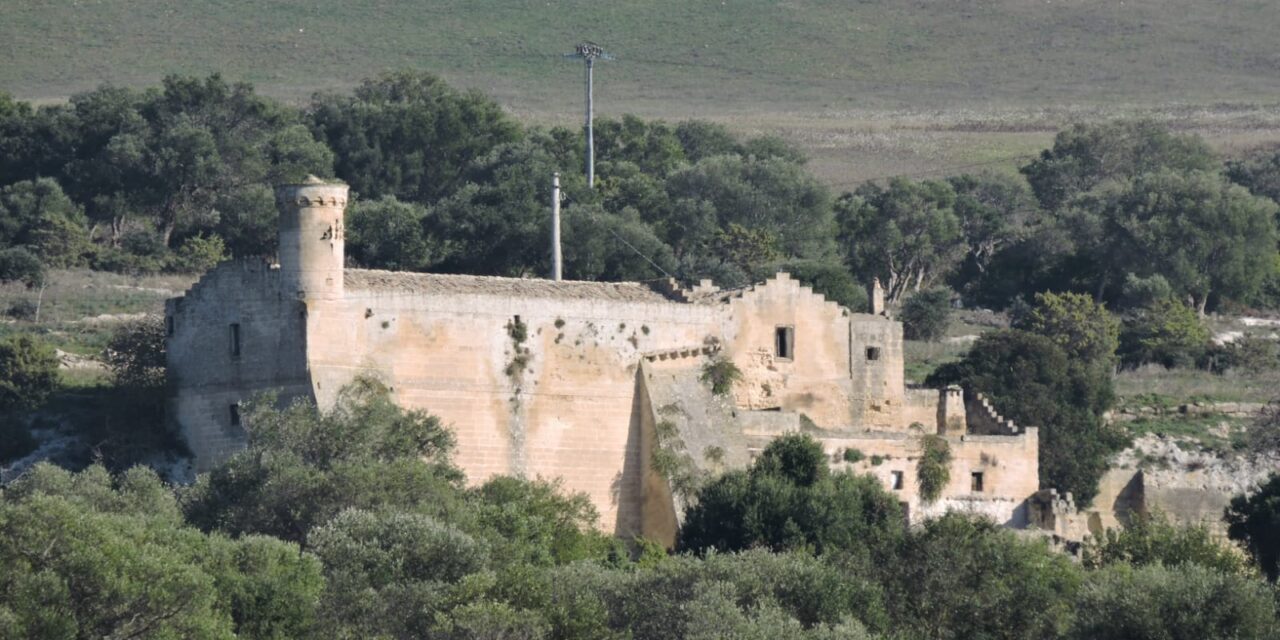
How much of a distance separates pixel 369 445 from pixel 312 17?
88.8m

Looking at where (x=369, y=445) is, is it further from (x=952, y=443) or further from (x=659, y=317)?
(x=952, y=443)

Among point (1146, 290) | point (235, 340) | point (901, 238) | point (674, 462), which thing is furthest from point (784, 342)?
point (901, 238)

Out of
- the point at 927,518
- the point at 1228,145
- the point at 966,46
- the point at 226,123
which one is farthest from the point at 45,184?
the point at 966,46

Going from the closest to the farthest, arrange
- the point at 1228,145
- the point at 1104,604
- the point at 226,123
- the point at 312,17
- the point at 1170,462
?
the point at 1104,604 → the point at 1170,462 → the point at 226,123 → the point at 1228,145 → the point at 312,17

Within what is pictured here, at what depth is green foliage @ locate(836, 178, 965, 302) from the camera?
3716 inches

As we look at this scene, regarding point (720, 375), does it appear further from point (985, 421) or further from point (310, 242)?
point (310, 242)

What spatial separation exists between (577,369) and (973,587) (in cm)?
1018

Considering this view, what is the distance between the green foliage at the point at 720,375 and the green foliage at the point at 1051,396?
1050 cm

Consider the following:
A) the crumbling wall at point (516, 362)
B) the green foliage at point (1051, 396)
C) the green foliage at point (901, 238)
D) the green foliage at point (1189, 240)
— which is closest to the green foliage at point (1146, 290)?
the green foliage at point (1189, 240)

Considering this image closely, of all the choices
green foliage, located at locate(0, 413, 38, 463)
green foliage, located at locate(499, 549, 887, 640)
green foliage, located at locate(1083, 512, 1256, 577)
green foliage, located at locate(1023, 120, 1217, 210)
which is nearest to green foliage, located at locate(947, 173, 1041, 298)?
green foliage, located at locate(1023, 120, 1217, 210)

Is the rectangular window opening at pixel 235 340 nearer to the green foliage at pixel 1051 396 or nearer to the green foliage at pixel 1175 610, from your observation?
the green foliage at pixel 1175 610

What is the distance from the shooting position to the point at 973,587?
54.2 meters

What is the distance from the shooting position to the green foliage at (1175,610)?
49.6 meters

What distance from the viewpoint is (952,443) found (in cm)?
6425
